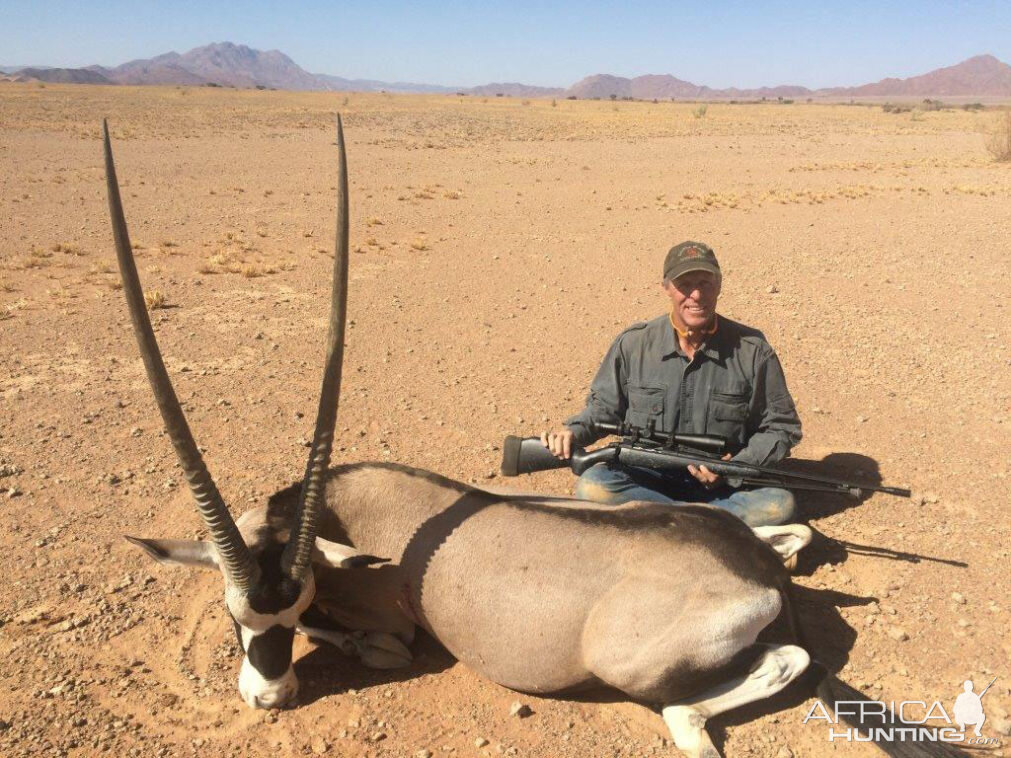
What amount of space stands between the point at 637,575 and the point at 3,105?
55.9 meters

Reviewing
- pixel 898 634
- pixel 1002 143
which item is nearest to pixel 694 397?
pixel 898 634

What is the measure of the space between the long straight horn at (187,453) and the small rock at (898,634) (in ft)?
11.3

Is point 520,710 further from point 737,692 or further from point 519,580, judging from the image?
point 737,692

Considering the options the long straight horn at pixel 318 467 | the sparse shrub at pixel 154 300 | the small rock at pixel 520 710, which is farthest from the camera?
the sparse shrub at pixel 154 300

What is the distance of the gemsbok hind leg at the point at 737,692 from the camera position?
339cm

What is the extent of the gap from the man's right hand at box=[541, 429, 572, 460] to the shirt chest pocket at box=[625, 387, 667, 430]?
20.9 inches

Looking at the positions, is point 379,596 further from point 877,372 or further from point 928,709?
point 877,372

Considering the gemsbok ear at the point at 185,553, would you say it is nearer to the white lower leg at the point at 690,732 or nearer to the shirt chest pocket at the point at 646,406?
the white lower leg at the point at 690,732

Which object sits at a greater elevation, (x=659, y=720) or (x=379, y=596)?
(x=379, y=596)

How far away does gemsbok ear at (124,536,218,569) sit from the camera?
11.0 feet

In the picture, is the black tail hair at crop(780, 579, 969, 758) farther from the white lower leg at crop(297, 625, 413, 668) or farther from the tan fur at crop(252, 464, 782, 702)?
the white lower leg at crop(297, 625, 413, 668)

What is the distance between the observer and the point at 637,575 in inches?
132

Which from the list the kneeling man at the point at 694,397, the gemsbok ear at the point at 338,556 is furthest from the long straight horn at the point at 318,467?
the kneeling man at the point at 694,397

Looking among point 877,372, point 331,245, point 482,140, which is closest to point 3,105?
point 482,140
